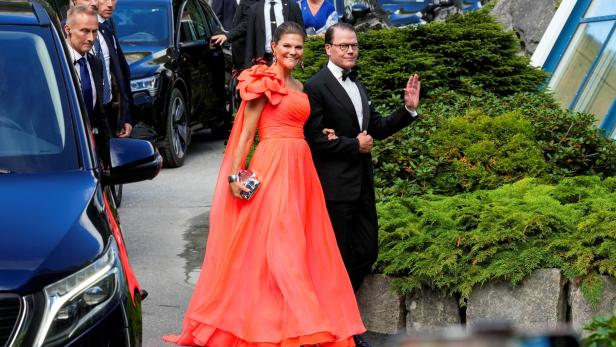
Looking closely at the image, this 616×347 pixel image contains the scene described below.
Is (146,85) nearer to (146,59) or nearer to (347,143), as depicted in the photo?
(146,59)

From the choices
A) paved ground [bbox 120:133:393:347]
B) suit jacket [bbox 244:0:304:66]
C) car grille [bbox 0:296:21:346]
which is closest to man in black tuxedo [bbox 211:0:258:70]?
suit jacket [bbox 244:0:304:66]

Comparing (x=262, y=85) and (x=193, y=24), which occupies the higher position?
(x=262, y=85)

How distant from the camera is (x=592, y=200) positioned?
7.74 m

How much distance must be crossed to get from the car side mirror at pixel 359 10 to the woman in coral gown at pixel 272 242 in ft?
32.1

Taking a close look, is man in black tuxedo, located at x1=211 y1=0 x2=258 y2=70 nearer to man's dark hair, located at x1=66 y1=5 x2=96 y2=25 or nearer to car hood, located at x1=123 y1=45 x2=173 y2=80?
car hood, located at x1=123 y1=45 x2=173 y2=80

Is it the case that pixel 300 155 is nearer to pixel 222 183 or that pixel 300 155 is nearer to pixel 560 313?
pixel 222 183

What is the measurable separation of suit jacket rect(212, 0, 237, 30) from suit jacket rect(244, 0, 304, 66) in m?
3.92

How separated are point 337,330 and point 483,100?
4793 millimetres

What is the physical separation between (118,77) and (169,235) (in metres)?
1.45

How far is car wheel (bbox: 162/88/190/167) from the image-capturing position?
13.8 meters

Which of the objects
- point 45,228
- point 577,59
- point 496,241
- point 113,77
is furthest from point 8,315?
point 577,59

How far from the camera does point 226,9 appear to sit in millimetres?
16438

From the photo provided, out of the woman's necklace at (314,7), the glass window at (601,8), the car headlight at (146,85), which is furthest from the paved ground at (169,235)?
the glass window at (601,8)

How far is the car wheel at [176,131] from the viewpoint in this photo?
1377 cm
